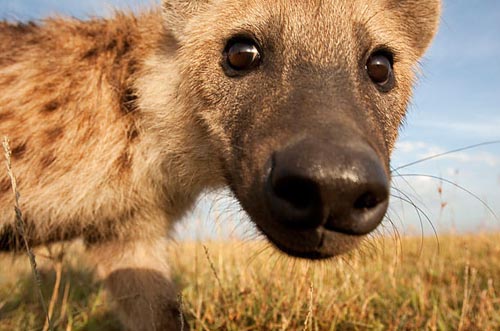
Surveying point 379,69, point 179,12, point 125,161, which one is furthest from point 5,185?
point 379,69

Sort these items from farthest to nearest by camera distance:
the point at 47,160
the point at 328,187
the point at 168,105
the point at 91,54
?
1. the point at 91,54
2. the point at 168,105
3. the point at 47,160
4. the point at 328,187

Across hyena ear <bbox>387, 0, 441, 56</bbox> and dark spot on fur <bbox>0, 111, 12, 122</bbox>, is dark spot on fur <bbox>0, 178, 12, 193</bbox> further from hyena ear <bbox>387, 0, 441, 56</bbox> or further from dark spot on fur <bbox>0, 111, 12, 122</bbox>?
hyena ear <bbox>387, 0, 441, 56</bbox>

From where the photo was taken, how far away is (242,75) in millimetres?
2848

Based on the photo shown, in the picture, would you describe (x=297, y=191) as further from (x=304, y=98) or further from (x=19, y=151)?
(x=19, y=151)

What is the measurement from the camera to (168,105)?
10.8 feet

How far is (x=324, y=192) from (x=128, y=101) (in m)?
1.92

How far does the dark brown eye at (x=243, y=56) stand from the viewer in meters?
2.86

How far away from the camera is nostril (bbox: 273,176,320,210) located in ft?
5.98

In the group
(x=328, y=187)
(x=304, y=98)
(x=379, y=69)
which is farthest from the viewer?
(x=379, y=69)

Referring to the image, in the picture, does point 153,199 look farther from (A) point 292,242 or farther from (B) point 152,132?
(A) point 292,242

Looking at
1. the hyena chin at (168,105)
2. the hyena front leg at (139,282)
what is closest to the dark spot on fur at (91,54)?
the hyena chin at (168,105)

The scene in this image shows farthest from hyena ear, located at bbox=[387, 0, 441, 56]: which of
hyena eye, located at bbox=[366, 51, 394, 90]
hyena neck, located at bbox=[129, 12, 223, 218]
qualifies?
hyena neck, located at bbox=[129, 12, 223, 218]

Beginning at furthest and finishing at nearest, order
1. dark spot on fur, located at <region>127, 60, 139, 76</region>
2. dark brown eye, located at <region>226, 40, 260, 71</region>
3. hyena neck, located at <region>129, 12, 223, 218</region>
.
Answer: dark spot on fur, located at <region>127, 60, 139, 76</region>
hyena neck, located at <region>129, 12, 223, 218</region>
dark brown eye, located at <region>226, 40, 260, 71</region>

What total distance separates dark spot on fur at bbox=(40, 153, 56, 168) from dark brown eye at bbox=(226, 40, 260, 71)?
49.0 inches
